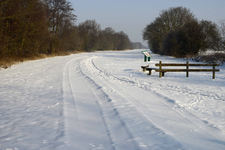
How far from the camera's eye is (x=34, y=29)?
24188 millimetres

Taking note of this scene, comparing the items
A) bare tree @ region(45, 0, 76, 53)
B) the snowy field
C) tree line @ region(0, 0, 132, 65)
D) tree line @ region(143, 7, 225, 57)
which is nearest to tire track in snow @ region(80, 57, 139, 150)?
the snowy field

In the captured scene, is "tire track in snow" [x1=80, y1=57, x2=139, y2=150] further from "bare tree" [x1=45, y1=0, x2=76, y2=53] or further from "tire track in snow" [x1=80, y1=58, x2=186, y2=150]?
"bare tree" [x1=45, y1=0, x2=76, y2=53]

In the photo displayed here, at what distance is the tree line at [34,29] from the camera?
19411mm

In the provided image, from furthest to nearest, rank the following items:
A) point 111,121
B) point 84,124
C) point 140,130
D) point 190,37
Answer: point 190,37 → point 111,121 → point 84,124 → point 140,130

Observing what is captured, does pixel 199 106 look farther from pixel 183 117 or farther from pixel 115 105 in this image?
pixel 115 105

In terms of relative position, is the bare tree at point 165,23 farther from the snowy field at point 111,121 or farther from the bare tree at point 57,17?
the snowy field at point 111,121

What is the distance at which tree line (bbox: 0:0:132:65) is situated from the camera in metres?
19.4

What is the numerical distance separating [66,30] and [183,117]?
3642 centimetres

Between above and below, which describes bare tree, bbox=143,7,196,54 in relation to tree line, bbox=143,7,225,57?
above

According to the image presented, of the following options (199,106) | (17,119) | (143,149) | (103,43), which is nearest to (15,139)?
(17,119)

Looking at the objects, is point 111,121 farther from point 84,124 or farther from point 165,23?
point 165,23

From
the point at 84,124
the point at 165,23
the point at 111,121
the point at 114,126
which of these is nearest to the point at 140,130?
the point at 114,126

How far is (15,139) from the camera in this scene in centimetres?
398

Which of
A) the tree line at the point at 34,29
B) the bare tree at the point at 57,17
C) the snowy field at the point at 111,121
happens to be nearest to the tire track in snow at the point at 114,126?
the snowy field at the point at 111,121
